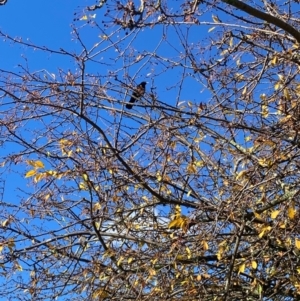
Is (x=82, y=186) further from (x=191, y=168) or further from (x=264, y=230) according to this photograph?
(x=264, y=230)

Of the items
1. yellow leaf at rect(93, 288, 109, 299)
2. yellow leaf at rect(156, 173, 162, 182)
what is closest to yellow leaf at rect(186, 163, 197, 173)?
yellow leaf at rect(156, 173, 162, 182)

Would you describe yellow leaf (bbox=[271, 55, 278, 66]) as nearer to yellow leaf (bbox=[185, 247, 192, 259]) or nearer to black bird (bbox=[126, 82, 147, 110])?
black bird (bbox=[126, 82, 147, 110])

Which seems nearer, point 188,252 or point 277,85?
point 188,252

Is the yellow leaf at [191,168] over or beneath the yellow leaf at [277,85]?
beneath

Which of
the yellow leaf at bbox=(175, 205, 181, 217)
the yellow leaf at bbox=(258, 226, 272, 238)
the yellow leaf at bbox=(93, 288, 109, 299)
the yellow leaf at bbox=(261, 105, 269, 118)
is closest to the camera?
the yellow leaf at bbox=(258, 226, 272, 238)

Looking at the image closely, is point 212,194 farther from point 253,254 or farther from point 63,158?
point 63,158

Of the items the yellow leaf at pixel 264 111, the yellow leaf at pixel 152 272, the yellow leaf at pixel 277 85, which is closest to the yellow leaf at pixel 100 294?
the yellow leaf at pixel 152 272

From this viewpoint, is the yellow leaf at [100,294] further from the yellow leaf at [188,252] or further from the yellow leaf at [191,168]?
the yellow leaf at [191,168]

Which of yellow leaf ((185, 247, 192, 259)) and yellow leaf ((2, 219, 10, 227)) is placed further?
yellow leaf ((2, 219, 10, 227))

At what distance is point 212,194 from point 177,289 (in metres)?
0.73

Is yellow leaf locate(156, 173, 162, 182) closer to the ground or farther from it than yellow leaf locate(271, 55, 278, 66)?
closer to the ground

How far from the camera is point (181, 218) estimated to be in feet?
11.7

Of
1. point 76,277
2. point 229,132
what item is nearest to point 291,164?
point 229,132

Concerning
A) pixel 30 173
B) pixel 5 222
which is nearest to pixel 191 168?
pixel 30 173
